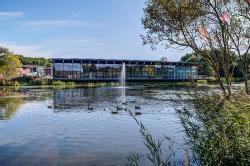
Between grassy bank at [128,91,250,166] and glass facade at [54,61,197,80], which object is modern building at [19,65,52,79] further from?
grassy bank at [128,91,250,166]

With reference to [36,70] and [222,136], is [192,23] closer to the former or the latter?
[222,136]

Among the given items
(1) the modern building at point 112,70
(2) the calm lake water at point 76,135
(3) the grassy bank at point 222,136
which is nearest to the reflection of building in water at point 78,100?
(2) the calm lake water at point 76,135

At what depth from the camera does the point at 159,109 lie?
3581 centimetres

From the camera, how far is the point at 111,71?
118 metres

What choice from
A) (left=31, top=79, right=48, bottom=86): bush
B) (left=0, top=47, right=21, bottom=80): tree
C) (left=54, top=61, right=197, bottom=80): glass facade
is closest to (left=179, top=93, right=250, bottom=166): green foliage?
(left=0, top=47, right=21, bottom=80): tree

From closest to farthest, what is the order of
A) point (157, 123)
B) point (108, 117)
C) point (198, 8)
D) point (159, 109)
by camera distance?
point (198, 8) → point (157, 123) → point (108, 117) → point (159, 109)

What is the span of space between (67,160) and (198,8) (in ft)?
31.5

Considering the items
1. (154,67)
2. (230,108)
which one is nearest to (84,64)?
(154,67)

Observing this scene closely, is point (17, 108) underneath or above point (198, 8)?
underneath

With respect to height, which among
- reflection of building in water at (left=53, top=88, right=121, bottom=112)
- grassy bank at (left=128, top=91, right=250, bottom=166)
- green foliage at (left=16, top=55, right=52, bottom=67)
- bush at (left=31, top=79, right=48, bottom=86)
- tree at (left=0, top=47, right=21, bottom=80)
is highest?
green foliage at (left=16, top=55, right=52, bottom=67)

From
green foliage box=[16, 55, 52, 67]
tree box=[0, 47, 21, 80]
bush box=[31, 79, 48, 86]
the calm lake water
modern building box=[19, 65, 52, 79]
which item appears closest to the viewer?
the calm lake water

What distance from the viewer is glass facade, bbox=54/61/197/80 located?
112188 millimetres

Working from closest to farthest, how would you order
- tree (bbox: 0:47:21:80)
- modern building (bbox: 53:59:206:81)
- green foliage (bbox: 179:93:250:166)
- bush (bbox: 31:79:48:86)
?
green foliage (bbox: 179:93:250:166) < tree (bbox: 0:47:21:80) < bush (bbox: 31:79:48:86) < modern building (bbox: 53:59:206:81)

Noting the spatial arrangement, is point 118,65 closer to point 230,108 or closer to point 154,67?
point 154,67
